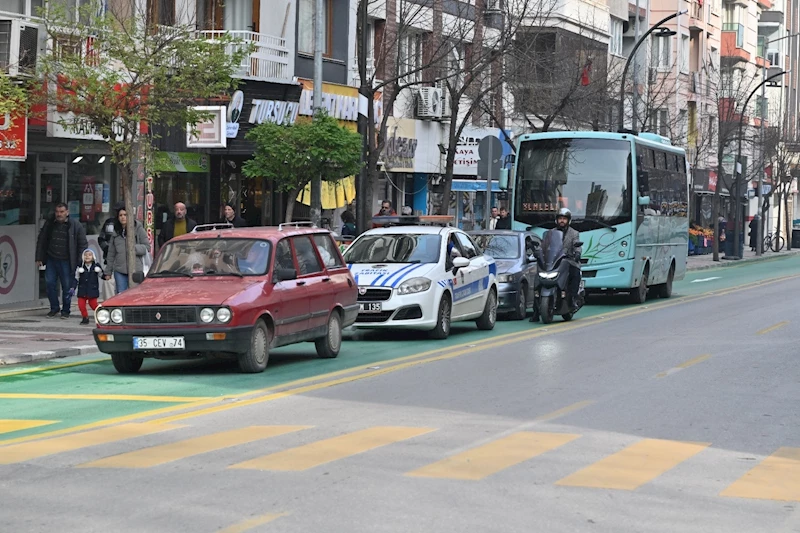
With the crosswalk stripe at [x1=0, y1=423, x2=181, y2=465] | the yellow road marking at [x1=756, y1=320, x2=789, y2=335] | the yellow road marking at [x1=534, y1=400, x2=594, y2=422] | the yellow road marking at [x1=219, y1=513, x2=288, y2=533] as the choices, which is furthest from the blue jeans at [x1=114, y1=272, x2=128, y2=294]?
the yellow road marking at [x1=219, y1=513, x2=288, y2=533]

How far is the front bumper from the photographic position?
14570 mm

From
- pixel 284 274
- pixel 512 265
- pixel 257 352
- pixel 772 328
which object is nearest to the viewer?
pixel 257 352

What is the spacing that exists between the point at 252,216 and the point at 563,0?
2103 centimetres

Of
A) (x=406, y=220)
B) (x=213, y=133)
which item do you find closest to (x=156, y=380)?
(x=406, y=220)

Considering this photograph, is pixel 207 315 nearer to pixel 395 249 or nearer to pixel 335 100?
pixel 395 249

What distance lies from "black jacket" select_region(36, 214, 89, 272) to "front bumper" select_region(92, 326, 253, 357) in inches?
295

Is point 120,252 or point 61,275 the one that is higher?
point 120,252

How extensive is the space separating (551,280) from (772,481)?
1395 centimetres

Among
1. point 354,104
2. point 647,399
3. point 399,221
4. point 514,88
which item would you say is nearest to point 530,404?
point 647,399

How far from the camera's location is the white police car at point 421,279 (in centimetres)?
1941

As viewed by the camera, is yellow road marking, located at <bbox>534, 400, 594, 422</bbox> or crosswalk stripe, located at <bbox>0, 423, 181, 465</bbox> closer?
crosswalk stripe, located at <bbox>0, 423, 181, 465</bbox>

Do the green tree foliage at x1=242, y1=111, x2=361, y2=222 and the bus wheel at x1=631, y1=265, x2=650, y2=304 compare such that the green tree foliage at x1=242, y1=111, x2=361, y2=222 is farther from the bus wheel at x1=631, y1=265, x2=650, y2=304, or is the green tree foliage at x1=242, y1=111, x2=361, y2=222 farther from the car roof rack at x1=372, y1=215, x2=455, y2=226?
the bus wheel at x1=631, y1=265, x2=650, y2=304

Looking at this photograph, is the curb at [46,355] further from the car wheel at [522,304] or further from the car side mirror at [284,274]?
the car wheel at [522,304]

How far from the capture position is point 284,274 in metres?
15.9
